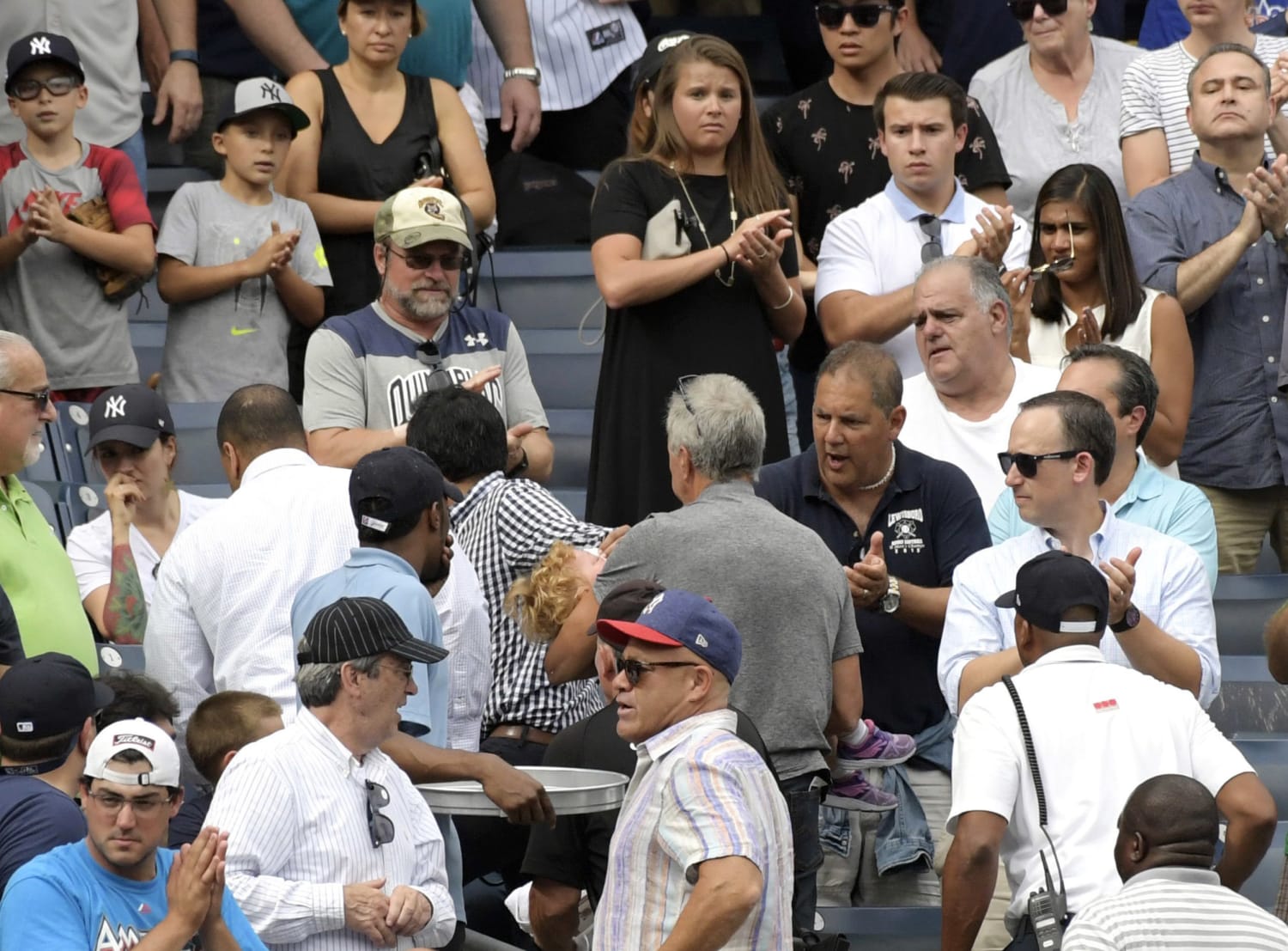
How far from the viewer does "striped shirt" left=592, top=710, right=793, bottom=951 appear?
4.25m

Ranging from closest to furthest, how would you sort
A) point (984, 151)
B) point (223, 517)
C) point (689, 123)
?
1. point (223, 517)
2. point (689, 123)
3. point (984, 151)

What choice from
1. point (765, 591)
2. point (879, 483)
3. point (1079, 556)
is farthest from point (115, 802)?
point (879, 483)

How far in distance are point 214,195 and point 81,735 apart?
3.72m

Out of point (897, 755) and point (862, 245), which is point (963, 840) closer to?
point (897, 755)

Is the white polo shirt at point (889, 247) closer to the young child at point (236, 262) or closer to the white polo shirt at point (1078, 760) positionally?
the young child at point (236, 262)

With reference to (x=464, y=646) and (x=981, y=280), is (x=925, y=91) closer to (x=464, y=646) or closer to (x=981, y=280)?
(x=981, y=280)

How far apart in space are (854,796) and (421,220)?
2371mm

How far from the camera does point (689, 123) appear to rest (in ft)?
23.7

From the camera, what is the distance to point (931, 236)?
25.1 feet

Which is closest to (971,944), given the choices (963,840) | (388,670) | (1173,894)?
(963,840)

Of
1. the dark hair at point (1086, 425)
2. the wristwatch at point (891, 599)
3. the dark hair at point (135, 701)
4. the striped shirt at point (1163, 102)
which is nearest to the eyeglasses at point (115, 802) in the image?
the dark hair at point (135, 701)

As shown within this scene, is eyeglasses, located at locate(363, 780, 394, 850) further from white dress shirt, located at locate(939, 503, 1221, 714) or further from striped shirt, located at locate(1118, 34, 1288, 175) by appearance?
striped shirt, located at locate(1118, 34, 1288, 175)

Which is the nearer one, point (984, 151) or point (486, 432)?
point (486, 432)

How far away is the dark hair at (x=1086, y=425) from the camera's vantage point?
19.0 ft
